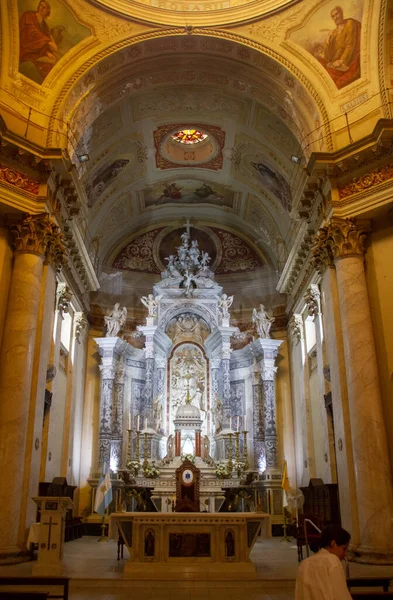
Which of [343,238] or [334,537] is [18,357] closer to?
[343,238]

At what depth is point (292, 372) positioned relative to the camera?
18.6m

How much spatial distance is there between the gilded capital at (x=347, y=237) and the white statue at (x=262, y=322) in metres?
7.35

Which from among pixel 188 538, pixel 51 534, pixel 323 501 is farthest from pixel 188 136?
pixel 51 534

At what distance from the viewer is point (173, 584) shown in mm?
7871

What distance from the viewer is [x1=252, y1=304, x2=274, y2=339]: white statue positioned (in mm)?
18609

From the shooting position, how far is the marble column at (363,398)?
9430 mm

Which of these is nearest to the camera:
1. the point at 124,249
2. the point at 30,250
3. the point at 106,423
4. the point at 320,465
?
the point at 30,250

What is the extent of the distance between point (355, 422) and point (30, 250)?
7.41 meters

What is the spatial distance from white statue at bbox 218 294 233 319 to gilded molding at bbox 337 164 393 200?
26.0 ft

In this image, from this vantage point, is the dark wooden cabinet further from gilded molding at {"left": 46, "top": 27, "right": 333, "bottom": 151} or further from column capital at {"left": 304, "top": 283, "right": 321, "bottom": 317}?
gilded molding at {"left": 46, "top": 27, "right": 333, "bottom": 151}

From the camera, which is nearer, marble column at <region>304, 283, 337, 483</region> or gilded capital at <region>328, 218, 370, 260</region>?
gilded capital at <region>328, 218, 370, 260</region>

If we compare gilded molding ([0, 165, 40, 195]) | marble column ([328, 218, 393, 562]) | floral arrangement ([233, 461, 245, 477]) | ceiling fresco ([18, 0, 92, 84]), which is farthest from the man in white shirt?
floral arrangement ([233, 461, 245, 477])

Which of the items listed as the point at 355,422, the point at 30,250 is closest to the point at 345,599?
the point at 355,422

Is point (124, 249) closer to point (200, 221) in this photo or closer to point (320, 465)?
point (200, 221)
